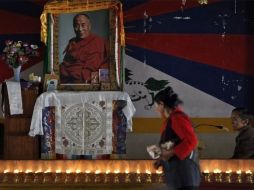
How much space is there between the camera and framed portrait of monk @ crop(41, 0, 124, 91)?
25.2 feet

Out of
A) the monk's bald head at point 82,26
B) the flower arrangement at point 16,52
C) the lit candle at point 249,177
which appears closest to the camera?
the lit candle at point 249,177

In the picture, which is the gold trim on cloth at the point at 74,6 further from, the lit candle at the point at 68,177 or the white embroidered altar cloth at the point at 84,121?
the lit candle at the point at 68,177

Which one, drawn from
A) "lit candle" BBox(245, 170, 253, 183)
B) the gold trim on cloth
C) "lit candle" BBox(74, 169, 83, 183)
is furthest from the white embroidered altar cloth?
"lit candle" BBox(245, 170, 253, 183)

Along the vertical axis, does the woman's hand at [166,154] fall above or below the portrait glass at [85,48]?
below

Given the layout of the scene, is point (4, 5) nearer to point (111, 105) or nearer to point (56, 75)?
point (56, 75)

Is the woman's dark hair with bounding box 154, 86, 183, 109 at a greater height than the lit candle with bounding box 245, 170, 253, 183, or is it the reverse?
the woman's dark hair with bounding box 154, 86, 183, 109

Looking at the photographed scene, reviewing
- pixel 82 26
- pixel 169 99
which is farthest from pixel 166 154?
pixel 82 26

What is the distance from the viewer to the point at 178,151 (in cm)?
444

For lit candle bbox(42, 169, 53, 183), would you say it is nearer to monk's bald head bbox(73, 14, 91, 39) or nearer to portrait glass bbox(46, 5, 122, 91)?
portrait glass bbox(46, 5, 122, 91)

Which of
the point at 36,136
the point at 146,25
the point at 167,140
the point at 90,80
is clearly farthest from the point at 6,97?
the point at 167,140

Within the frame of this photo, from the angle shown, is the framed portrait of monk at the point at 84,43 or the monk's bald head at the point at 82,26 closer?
the framed portrait of monk at the point at 84,43

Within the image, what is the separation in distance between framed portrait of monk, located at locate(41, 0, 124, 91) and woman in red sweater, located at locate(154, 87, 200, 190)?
10.1ft

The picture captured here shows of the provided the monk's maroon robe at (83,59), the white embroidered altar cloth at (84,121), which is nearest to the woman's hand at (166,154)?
the white embroidered altar cloth at (84,121)

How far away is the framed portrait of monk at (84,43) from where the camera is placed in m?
7.68
